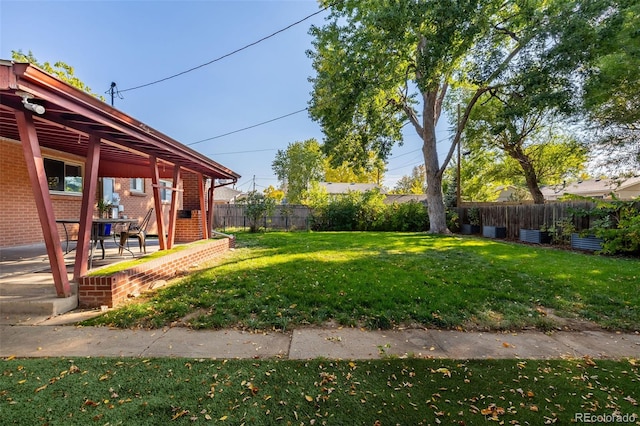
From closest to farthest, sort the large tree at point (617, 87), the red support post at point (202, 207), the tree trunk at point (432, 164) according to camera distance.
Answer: the large tree at point (617, 87) < the red support post at point (202, 207) < the tree trunk at point (432, 164)

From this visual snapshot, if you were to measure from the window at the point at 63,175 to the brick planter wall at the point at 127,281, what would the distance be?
444 centimetres

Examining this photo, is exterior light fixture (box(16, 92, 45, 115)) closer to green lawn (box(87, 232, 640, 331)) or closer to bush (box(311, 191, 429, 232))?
green lawn (box(87, 232, 640, 331))

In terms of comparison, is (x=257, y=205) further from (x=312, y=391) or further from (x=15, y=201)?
(x=312, y=391)

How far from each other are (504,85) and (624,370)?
9.94 m

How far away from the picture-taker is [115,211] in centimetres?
1003

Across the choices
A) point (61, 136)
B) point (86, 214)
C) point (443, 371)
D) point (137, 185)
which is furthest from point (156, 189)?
point (137, 185)

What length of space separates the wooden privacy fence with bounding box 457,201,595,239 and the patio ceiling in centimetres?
1175

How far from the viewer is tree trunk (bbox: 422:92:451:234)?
554 inches

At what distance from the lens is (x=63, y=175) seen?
7.99 metres

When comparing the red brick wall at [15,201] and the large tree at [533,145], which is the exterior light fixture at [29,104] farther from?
the large tree at [533,145]

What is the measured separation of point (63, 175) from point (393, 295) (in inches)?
354

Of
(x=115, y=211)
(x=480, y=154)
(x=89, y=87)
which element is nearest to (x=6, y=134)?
(x=115, y=211)

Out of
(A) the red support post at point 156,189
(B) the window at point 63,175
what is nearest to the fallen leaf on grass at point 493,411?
(A) the red support post at point 156,189

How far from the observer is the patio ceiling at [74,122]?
2.85 metres
